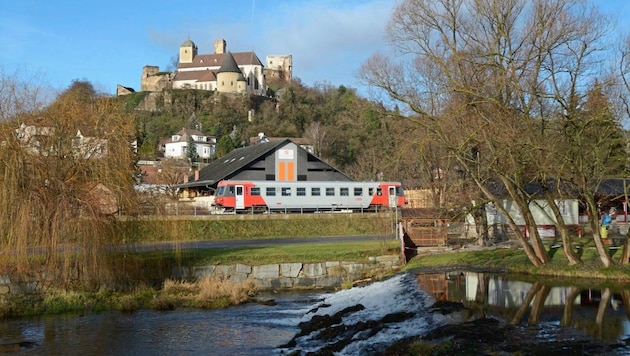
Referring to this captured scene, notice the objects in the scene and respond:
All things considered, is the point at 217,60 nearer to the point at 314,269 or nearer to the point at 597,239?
the point at 314,269

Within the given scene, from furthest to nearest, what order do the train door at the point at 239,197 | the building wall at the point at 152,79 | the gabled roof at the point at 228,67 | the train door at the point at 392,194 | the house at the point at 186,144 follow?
the building wall at the point at 152,79 → the gabled roof at the point at 228,67 → the house at the point at 186,144 → the train door at the point at 392,194 → the train door at the point at 239,197

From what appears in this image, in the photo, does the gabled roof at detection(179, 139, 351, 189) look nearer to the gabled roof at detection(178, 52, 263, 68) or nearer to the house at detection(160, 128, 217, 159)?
the house at detection(160, 128, 217, 159)

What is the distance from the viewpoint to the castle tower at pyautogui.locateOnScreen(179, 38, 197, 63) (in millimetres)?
156175

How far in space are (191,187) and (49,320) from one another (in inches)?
1568

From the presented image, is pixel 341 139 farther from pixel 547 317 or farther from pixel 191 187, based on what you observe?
pixel 547 317

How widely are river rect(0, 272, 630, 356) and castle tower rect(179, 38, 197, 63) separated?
14312cm

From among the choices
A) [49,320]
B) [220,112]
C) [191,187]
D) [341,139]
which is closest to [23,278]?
[49,320]

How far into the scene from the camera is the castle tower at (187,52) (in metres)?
156

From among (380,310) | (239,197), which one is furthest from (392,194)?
(380,310)

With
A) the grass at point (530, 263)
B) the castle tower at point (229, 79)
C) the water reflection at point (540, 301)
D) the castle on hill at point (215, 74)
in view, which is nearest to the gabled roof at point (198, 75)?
the castle on hill at point (215, 74)

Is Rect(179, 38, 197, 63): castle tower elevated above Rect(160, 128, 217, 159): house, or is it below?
above

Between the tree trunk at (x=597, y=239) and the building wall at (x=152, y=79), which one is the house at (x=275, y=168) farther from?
the building wall at (x=152, y=79)

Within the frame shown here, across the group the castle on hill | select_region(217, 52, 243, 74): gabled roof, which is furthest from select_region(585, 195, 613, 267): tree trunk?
select_region(217, 52, 243, 74): gabled roof

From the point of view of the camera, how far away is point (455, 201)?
92.1ft
